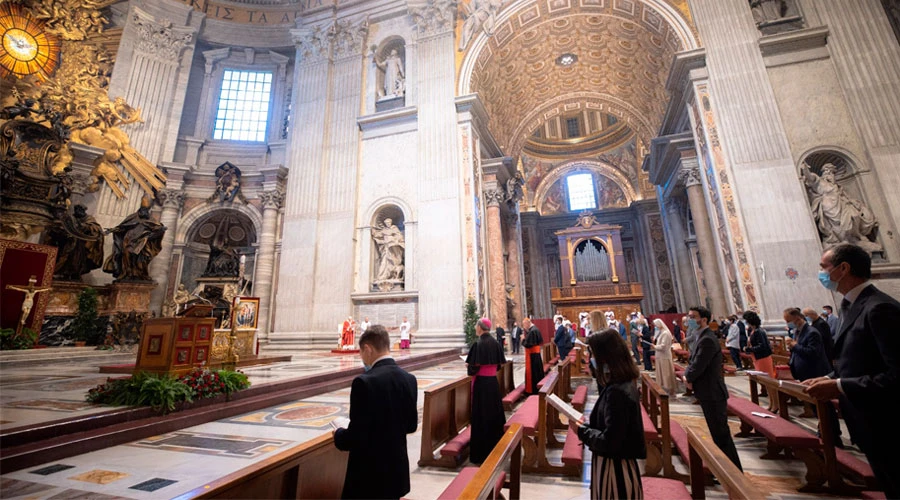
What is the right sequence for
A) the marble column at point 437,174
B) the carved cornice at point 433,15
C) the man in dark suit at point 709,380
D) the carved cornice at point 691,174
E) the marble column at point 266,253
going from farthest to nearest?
the marble column at point 266,253 < the carved cornice at point 433,15 < the carved cornice at point 691,174 < the marble column at point 437,174 < the man in dark suit at point 709,380

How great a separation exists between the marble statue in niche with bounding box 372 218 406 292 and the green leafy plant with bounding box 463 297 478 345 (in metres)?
2.42

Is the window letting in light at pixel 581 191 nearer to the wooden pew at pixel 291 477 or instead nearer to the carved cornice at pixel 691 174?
the carved cornice at pixel 691 174

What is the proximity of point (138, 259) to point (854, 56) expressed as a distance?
68.8ft

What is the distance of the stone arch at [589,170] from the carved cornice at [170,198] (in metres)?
19.2

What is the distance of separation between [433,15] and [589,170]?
49.1ft

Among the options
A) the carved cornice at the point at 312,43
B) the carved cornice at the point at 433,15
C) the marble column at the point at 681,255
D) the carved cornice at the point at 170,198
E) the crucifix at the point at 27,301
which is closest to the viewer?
the crucifix at the point at 27,301

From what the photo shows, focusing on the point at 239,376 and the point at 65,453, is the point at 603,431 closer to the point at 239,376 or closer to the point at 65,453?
the point at 65,453

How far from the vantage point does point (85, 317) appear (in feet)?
34.8

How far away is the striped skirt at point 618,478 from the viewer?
1.73 m

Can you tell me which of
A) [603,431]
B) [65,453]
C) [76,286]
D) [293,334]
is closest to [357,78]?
[293,334]

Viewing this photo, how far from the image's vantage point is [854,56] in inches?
359

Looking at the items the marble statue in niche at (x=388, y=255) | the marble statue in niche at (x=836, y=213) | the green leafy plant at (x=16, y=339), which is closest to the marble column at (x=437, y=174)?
the marble statue in niche at (x=388, y=255)

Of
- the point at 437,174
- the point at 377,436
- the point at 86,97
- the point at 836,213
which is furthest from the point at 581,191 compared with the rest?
the point at 377,436

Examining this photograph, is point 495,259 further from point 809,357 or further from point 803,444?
point 803,444
